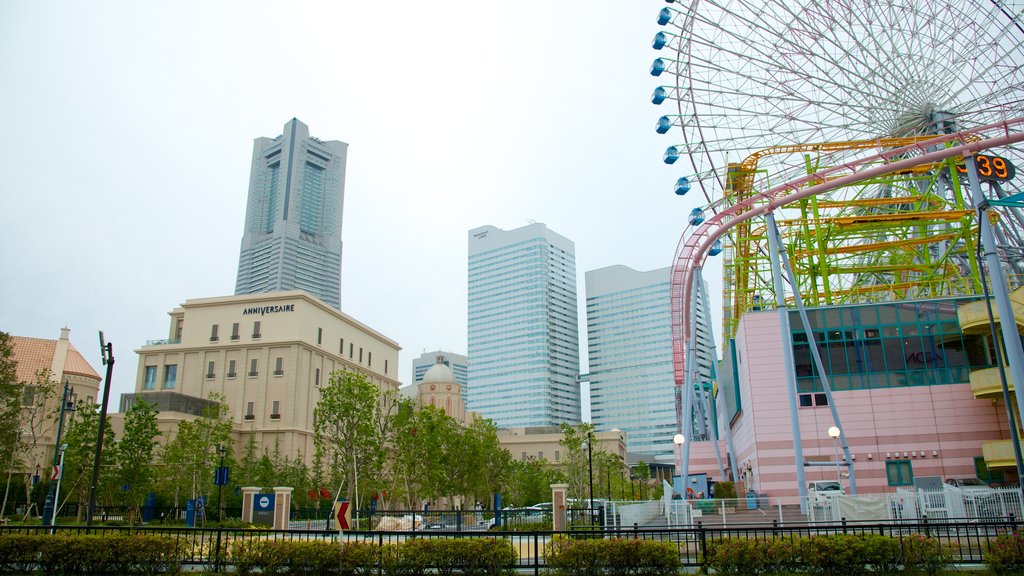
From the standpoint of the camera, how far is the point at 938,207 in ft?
158

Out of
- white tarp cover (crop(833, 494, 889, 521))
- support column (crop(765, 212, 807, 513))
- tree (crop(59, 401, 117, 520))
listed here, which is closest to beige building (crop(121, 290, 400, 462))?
tree (crop(59, 401, 117, 520))

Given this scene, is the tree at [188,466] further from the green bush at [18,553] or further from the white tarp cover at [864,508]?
the white tarp cover at [864,508]

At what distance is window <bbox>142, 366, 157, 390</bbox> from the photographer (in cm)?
8462

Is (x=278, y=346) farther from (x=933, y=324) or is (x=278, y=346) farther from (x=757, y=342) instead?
(x=933, y=324)

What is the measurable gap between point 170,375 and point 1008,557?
8528cm

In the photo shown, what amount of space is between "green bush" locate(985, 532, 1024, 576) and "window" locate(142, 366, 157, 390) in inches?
3386

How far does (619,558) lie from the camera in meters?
16.4

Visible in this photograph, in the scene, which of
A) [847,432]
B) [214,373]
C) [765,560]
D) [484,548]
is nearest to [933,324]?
[847,432]

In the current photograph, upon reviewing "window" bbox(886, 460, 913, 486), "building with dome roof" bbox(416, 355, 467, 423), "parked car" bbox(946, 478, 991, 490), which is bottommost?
"parked car" bbox(946, 478, 991, 490)

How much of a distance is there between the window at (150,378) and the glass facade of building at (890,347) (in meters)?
71.5

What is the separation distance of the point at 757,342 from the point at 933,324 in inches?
390

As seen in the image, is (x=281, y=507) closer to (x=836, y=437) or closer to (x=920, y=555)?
(x=920, y=555)

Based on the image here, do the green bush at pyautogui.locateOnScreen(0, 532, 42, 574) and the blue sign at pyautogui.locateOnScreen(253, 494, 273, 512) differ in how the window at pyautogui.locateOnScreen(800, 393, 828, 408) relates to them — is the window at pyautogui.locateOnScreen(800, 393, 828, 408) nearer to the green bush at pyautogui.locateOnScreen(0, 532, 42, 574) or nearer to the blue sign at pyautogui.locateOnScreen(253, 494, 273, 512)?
the blue sign at pyautogui.locateOnScreen(253, 494, 273, 512)

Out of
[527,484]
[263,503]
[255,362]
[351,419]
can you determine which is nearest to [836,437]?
[263,503]
